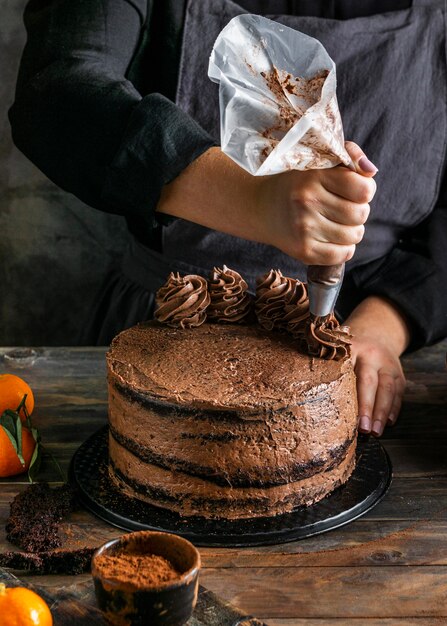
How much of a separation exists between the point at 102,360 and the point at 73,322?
77cm

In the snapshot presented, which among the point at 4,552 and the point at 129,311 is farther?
the point at 129,311

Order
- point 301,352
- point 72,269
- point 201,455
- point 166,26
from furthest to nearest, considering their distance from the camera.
Answer: 1. point 72,269
2. point 166,26
3. point 301,352
4. point 201,455

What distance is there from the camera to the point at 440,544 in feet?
4.14

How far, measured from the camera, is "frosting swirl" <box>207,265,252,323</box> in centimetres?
156

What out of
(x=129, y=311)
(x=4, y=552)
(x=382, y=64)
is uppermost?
(x=382, y=64)

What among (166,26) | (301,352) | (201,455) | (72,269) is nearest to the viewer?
(201,455)

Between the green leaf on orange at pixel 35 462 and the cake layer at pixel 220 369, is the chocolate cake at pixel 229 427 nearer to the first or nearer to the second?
the cake layer at pixel 220 369

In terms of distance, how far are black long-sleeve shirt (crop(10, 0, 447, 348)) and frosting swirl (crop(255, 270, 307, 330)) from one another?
25 cm

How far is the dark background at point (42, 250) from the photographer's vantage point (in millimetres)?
2568

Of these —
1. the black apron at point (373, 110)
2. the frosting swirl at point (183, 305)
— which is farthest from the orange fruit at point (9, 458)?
the black apron at point (373, 110)

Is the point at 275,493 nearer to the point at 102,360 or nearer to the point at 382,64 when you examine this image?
the point at 102,360

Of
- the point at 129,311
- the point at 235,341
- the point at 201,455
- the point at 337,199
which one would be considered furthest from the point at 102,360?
the point at 337,199

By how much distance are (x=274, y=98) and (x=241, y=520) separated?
0.63m

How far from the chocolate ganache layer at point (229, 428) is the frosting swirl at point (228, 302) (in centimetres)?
14
